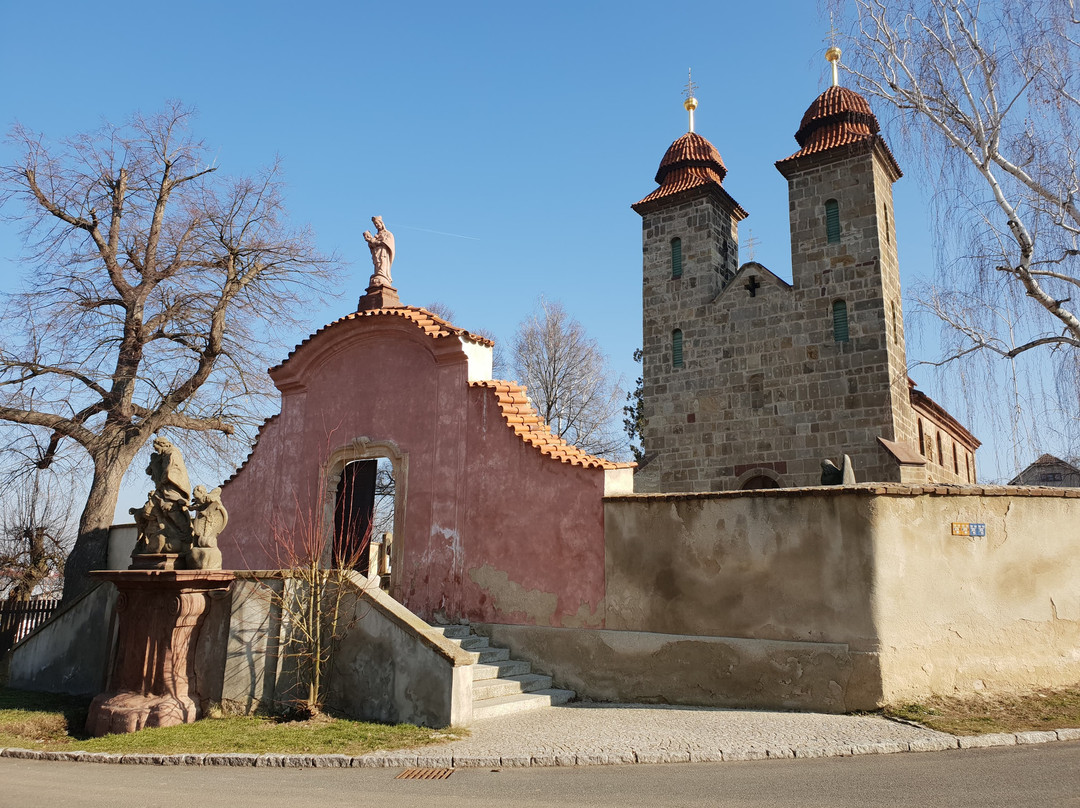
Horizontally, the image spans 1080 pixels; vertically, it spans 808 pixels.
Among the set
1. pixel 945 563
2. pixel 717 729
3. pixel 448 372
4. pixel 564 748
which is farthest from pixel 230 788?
pixel 945 563

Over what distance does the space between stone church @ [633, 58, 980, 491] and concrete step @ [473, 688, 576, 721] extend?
1069cm

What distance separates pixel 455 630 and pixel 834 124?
17306 mm

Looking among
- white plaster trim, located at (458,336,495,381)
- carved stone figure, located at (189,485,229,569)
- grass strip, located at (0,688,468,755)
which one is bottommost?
grass strip, located at (0,688,468,755)

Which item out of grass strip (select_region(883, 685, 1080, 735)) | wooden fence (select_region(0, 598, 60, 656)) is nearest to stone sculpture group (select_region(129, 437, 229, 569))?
wooden fence (select_region(0, 598, 60, 656))

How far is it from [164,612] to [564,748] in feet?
17.7

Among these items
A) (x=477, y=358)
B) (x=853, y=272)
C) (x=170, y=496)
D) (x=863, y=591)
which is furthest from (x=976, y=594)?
(x=853, y=272)

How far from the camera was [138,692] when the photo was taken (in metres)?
9.27

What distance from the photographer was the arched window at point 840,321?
1877cm

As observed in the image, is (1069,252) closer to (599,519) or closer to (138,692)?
(599,519)

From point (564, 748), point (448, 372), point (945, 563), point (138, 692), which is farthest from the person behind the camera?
point (448, 372)

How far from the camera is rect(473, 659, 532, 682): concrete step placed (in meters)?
9.37

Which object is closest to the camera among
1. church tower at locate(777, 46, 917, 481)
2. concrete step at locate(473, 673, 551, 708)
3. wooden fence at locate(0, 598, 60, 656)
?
concrete step at locate(473, 673, 551, 708)

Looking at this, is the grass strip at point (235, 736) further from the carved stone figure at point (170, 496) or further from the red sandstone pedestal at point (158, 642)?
the carved stone figure at point (170, 496)

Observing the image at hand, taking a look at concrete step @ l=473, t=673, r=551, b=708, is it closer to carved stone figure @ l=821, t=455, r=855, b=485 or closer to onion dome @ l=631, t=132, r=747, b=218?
carved stone figure @ l=821, t=455, r=855, b=485
